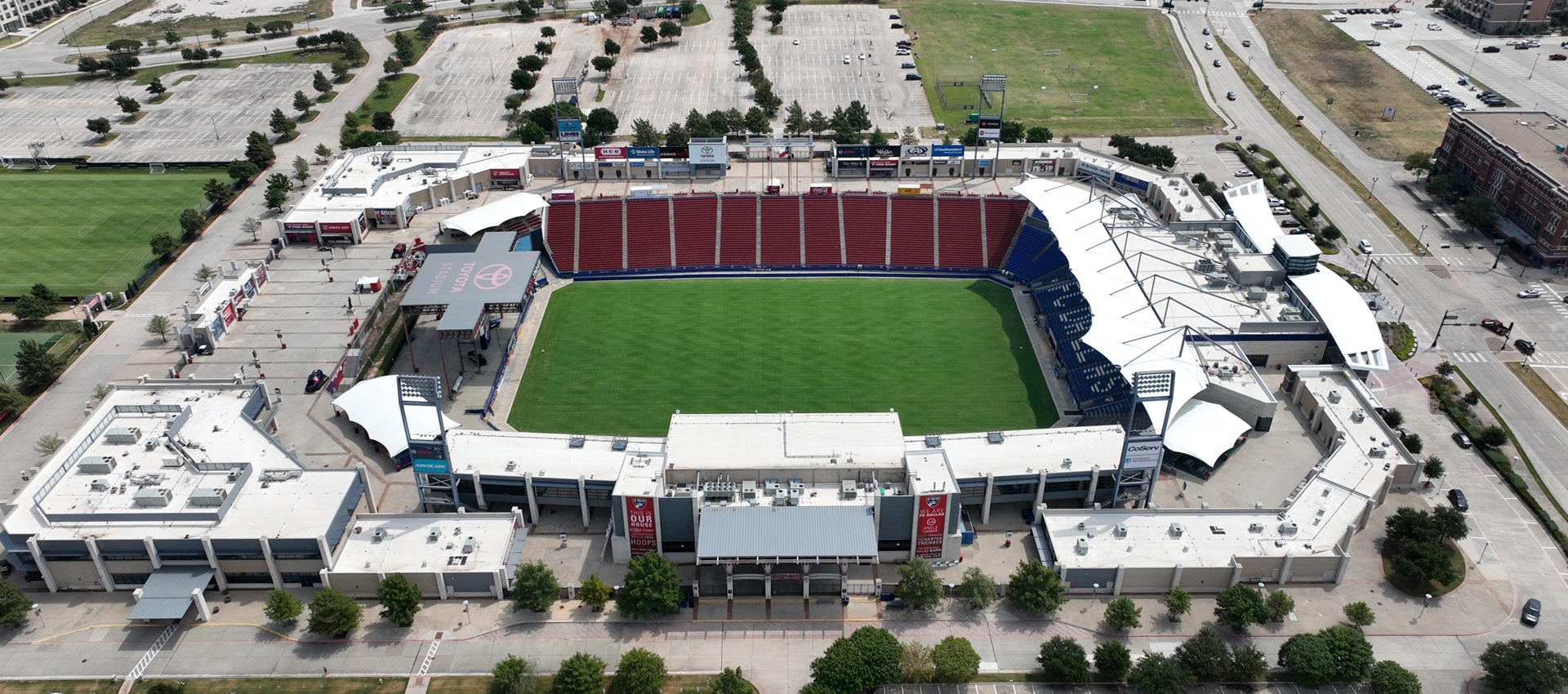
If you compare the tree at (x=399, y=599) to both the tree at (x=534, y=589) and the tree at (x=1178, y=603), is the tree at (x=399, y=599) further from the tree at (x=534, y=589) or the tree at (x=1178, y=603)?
the tree at (x=1178, y=603)

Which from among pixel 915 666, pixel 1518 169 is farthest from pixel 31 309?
pixel 1518 169

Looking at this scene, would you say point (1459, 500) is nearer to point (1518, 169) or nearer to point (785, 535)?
point (785, 535)

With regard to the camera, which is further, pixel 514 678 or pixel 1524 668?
pixel 514 678

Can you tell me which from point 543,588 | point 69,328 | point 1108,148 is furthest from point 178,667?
point 1108,148

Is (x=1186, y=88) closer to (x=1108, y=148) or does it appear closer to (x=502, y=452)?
(x=1108, y=148)

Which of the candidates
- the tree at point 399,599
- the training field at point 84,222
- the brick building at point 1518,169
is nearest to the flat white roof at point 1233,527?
the tree at point 399,599

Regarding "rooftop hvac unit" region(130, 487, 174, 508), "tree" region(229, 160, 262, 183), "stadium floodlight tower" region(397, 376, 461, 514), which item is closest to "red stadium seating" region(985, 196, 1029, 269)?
"stadium floodlight tower" region(397, 376, 461, 514)
